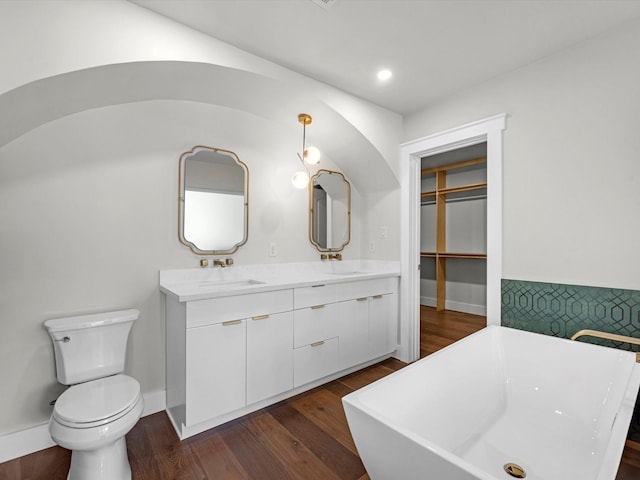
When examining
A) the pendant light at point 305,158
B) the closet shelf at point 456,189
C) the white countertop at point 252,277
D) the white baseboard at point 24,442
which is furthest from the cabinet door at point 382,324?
the closet shelf at point 456,189

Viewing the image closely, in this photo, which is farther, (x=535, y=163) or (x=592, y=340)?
(x=535, y=163)

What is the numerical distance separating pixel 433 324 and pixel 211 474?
3.54m

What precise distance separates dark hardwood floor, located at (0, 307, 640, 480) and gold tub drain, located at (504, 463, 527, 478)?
0.58m

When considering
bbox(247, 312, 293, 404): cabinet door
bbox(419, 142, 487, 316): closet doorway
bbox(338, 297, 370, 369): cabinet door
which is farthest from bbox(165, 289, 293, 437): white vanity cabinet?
bbox(419, 142, 487, 316): closet doorway

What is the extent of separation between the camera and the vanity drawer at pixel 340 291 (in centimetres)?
240

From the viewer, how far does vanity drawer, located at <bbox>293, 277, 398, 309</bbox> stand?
7.87 ft

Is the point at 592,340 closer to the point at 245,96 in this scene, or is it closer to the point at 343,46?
the point at 343,46

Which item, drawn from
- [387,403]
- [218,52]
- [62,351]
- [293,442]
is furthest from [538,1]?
[62,351]

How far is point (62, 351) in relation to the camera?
174 centimetres

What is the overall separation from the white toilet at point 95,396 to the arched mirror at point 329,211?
69.2 inches

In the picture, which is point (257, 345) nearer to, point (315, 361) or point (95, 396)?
point (315, 361)

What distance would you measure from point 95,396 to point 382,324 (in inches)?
89.3

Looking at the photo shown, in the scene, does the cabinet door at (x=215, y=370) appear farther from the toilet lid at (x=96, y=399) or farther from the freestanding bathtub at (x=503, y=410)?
the freestanding bathtub at (x=503, y=410)

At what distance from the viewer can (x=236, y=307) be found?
2047 mm
